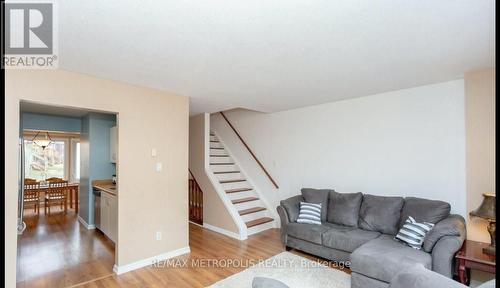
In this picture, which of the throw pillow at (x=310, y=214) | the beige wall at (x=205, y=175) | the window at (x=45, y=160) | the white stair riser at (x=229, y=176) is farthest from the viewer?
the window at (x=45, y=160)

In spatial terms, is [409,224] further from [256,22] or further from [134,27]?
Result: [134,27]

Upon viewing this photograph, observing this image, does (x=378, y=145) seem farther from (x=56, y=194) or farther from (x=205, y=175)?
(x=56, y=194)

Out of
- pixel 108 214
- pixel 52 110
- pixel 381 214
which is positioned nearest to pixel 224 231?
pixel 108 214

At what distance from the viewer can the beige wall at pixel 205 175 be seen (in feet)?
15.3

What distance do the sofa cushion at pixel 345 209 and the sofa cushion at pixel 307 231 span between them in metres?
0.29

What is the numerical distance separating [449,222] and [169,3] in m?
3.21

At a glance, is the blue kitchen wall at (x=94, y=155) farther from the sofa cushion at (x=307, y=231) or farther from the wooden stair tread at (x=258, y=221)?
the sofa cushion at (x=307, y=231)

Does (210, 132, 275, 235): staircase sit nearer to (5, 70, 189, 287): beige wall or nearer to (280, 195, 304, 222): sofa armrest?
(280, 195, 304, 222): sofa armrest

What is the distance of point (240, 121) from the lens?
5988 mm

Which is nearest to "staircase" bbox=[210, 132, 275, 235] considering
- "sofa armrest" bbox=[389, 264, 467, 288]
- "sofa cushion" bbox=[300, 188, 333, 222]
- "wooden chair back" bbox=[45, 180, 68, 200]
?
"sofa cushion" bbox=[300, 188, 333, 222]

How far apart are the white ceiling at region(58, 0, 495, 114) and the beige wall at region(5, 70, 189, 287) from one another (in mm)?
243

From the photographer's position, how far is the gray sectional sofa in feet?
7.97

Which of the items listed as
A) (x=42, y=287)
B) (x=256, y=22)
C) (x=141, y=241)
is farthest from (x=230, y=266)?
(x=256, y=22)

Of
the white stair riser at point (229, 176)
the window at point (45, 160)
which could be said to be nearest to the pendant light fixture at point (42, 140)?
the window at point (45, 160)
